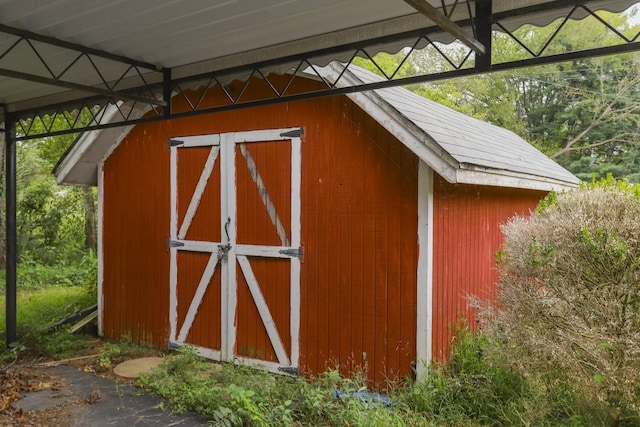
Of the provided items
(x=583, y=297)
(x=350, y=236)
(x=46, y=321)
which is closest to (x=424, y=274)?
(x=350, y=236)

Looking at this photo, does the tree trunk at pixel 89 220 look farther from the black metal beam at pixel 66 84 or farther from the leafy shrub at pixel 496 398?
the leafy shrub at pixel 496 398

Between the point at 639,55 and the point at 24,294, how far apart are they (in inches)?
839

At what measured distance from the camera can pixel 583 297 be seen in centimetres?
400

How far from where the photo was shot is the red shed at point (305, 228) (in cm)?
505

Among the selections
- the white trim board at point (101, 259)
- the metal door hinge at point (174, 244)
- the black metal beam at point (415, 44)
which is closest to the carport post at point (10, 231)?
the white trim board at point (101, 259)

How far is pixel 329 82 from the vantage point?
521cm

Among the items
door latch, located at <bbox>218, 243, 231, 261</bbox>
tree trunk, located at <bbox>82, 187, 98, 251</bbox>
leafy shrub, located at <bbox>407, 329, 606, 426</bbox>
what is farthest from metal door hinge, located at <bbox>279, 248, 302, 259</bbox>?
tree trunk, located at <bbox>82, 187, 98, 251</bbox>

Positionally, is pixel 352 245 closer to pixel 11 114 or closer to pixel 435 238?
pixel 435 238

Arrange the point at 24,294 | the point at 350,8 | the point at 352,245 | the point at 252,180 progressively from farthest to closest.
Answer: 1. the point at 24,294
2. the point at 252,180
3. the point at 352,245
4. the point at 350,8

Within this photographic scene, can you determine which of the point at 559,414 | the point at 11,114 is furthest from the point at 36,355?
the point at 559,414

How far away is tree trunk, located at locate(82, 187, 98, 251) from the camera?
578 inches

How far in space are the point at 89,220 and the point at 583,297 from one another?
13.9m

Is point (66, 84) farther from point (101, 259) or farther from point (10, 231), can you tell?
point (101, 259)

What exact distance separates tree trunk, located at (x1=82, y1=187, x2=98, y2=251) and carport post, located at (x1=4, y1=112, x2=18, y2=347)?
7846mm
